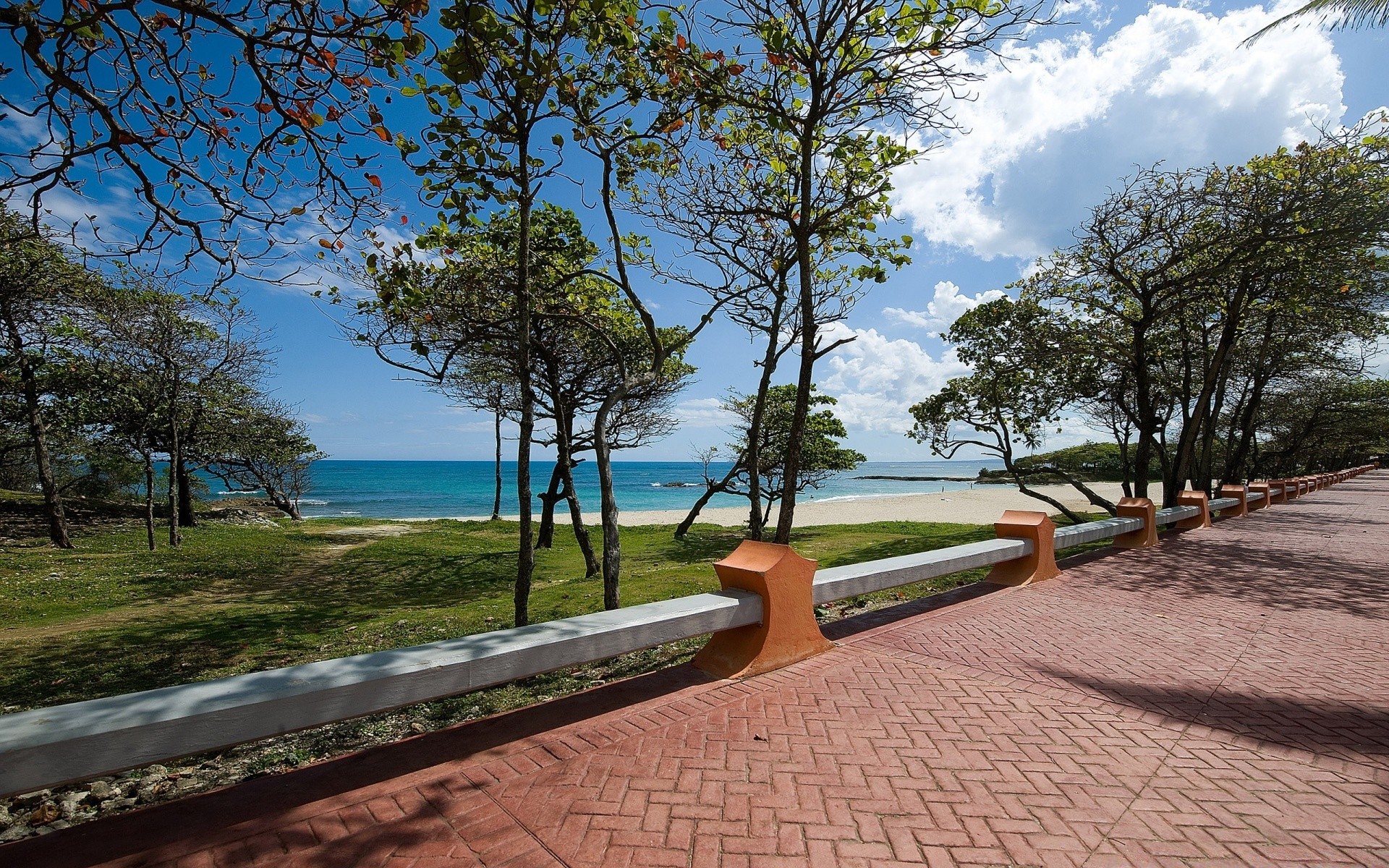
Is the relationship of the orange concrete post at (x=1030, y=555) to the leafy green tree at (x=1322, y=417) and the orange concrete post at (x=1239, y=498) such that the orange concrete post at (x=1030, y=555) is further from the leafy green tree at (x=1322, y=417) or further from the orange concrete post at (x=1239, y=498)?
the leafy green tree at (x=1322, y=417)

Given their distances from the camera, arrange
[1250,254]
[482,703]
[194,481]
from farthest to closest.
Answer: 1. [194,481]
2. [1250,254]
3. [482,703]

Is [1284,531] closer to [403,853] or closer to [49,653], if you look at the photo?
[403,853]

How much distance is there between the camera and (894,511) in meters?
38.5

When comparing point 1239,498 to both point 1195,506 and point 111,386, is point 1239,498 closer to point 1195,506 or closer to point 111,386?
point 1195,506

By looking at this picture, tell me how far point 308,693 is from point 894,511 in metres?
38.4

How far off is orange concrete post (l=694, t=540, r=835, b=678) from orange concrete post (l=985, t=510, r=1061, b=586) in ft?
13.5

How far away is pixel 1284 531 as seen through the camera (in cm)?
1350

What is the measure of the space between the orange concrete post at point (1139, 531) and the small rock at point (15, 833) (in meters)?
13.4

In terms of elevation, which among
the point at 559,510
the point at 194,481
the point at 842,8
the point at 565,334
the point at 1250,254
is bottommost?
the point at 559,510

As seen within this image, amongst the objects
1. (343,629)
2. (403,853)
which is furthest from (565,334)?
(403,853)

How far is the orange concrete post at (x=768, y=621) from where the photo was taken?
4762mm

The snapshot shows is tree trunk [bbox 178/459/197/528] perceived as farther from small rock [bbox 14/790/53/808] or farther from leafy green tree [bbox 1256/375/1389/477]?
leafy green tree [bbox 1256/375/1389/477]

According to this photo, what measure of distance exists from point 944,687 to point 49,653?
917cm

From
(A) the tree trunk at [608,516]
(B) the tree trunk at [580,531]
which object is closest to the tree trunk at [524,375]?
(A) the tree trunk at [608,516]
